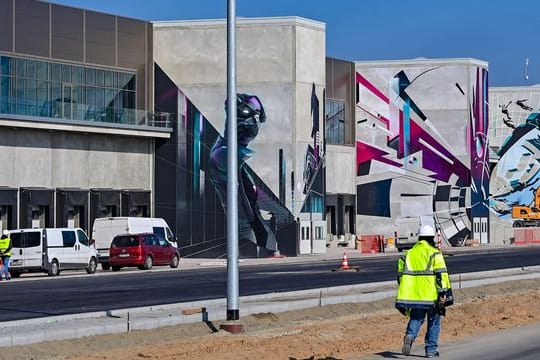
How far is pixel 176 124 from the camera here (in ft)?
214

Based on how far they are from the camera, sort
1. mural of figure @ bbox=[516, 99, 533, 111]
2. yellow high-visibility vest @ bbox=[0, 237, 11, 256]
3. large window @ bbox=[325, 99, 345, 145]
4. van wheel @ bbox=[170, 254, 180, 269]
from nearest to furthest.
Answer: yellow high-visibility vest @ bbox=[0, 237, 11, 256] → van wheel @ bbox=[170, 254, 180, 269] → large window @ bbox=[325, 99, 345, 145] → mural of figure @ bbox=[516, 99, 533, 111]

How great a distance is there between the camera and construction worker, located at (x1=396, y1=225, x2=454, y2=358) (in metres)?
15.8

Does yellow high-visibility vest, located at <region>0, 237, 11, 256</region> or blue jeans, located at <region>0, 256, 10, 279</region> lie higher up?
yellow high-visibility vest, located at <region>0, 237, 11, 256</region>

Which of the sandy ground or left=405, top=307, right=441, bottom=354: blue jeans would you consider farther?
the sandy ground

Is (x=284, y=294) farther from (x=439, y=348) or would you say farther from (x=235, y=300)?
(x=439, y=348)

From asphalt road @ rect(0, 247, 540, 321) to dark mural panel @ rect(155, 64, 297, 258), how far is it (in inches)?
695

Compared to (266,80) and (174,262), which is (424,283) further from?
(266,80)

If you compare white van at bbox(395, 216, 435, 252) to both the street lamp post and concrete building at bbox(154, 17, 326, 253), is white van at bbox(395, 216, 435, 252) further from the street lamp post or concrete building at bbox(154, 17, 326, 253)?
the street lamp post

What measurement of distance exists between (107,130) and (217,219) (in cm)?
915

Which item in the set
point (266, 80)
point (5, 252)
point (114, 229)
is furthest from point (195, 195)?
point (5, 252)

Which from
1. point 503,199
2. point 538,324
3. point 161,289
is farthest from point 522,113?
point 538,324

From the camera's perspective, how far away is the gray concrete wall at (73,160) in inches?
2167

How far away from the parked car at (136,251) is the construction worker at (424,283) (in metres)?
32.3

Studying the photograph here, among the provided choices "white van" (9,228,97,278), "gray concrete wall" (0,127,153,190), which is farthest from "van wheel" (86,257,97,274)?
"gray concrete wall" (0,127,153,190)
